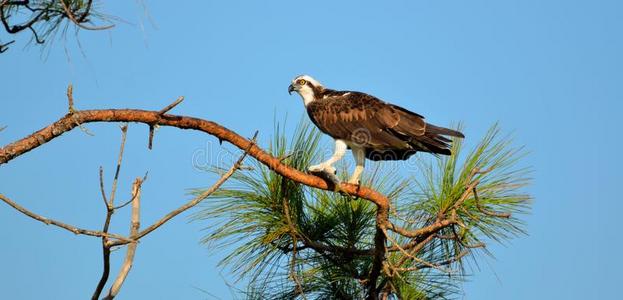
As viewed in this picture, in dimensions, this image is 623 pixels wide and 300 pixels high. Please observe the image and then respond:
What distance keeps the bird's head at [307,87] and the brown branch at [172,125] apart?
154cm

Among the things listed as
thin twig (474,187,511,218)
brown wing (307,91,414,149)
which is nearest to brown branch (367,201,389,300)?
thin twig (474,187,511,218)

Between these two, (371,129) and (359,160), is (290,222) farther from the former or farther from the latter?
A: (371,129)

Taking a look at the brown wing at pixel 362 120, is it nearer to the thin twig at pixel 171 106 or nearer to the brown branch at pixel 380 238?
the brown branch at pixel 380 238

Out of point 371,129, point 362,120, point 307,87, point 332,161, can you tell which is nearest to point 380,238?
point 332,161

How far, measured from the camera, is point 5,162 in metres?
3.73

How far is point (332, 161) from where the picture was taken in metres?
5.31

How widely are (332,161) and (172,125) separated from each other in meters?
1.49

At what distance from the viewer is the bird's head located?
6.26 meters

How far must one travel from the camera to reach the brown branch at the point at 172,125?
380 cm

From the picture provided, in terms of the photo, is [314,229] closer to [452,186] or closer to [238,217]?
[238,217]

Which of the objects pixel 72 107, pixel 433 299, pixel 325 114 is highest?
pixel 325 114

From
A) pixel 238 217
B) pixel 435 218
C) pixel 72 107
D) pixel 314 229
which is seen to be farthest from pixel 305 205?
pixel 72 107

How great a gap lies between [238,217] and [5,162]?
5.39ft

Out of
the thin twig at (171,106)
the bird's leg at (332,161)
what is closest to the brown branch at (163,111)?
the thin twig at (171,106)
